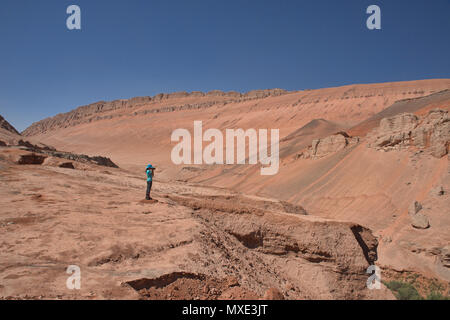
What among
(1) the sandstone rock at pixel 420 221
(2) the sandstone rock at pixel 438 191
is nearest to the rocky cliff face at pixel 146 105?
(2) the sandstone rock at pixel 438 191

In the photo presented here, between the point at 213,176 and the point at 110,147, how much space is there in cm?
3893

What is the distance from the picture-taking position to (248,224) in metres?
6.23

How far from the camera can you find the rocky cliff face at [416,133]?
12326mm

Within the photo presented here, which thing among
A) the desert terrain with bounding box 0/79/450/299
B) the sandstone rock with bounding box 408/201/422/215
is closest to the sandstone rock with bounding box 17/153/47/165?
the desert terrain with bounding box 0/79/450/299

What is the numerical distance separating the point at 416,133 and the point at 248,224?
11590 mm

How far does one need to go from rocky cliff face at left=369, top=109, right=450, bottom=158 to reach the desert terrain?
0.18ft

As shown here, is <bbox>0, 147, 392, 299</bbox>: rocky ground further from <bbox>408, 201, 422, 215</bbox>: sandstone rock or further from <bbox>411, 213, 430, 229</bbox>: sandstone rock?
<bbox>408, 201, 422, 215</bbox>: sandstone rock

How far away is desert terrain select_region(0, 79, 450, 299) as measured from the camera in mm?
3287

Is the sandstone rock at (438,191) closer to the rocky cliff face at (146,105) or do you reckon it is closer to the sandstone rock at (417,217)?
the sandstone rock at (417,217)

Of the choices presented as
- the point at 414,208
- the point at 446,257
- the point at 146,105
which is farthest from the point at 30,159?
the point at 146,105

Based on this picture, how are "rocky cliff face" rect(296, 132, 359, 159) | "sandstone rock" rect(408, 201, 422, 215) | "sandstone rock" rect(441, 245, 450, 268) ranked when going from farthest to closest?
"rocky cliff face" rect(296, 132, 359, 159), "sandstone rock" rect(408, 201, 422, 215), "sandstone rock" rect(441, 245, 450, 268)

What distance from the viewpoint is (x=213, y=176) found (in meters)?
27.9

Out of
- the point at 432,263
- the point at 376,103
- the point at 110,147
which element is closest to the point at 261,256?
the point at 432,263

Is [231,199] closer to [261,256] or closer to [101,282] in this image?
[261,256]
